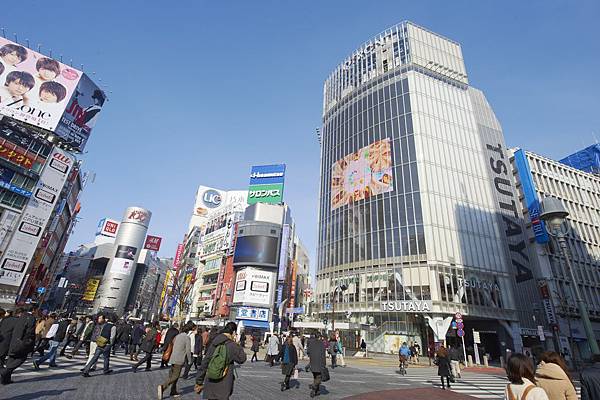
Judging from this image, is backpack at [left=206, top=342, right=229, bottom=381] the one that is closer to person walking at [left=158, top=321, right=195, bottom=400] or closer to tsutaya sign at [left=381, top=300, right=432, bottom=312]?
person walking at [left=158, top=321, right=195, bottom=400]

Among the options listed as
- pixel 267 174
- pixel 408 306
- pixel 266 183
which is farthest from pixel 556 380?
pixel 267 174

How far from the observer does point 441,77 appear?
169 ft

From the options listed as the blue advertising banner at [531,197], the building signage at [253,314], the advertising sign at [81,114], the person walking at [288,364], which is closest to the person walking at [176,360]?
the person walking at [288,364]

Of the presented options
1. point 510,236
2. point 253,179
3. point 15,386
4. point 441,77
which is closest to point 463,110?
point 441,77

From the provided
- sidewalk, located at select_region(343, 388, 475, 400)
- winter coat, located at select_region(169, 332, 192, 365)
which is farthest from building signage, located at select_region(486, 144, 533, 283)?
winter coat, located at select_region(169, 332, 192, 365)

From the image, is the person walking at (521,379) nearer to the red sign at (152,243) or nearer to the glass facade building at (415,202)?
the glass facade building at (415,202)

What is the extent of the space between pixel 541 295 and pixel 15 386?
178 ft

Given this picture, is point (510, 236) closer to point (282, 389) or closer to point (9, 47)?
point (282, 389)

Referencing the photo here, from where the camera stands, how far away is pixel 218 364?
480 cm

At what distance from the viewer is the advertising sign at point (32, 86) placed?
3875 cm

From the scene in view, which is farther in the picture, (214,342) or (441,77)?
(441,77)

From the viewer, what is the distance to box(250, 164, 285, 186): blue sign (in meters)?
65.6

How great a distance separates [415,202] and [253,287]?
27.9 metres

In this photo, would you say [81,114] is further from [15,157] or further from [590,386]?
[590,386]
